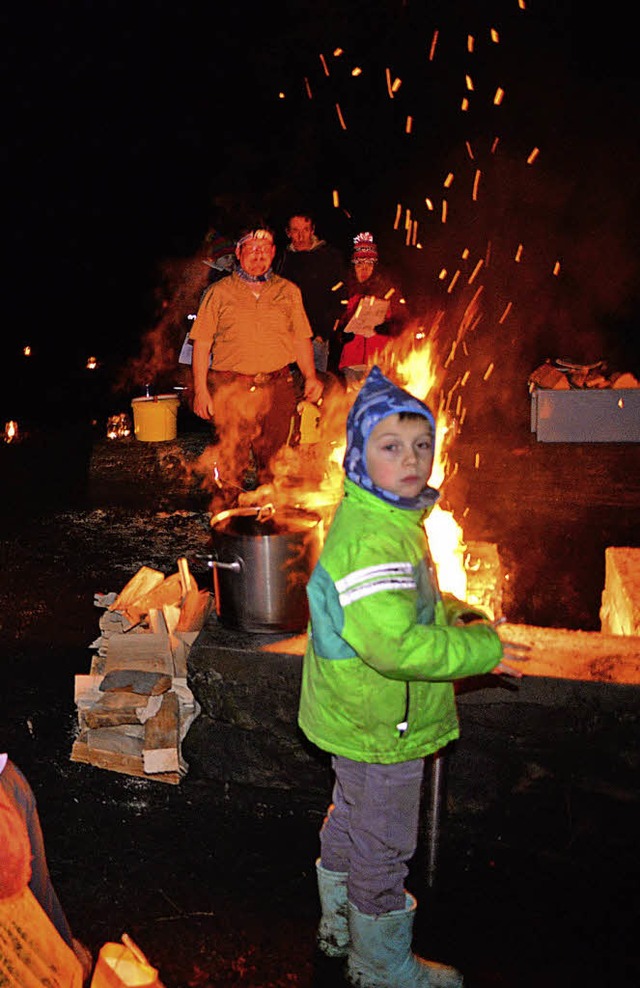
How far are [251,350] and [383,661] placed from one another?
4.44 meters

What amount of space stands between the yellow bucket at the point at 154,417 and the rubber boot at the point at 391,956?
349 inches

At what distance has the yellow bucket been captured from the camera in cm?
1141

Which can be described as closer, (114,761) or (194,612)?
(114,761)

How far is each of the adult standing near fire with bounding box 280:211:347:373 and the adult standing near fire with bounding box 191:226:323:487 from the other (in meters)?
2.10

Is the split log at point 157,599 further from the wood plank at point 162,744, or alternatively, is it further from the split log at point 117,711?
the wood plank at point 162,744

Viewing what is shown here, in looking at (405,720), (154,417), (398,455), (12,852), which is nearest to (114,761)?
(405,720)

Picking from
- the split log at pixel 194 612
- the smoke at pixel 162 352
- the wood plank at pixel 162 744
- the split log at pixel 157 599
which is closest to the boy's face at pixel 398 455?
the wood plank at pixel 162 744

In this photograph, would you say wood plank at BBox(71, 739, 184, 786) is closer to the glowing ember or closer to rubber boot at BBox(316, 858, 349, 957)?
rubber boot at BBox(316, 858, 349, 957)

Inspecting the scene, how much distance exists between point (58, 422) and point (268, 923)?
43.0ft

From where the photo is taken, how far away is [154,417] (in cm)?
1146

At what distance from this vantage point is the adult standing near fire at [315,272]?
356 inches

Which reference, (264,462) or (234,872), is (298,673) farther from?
(264,462)

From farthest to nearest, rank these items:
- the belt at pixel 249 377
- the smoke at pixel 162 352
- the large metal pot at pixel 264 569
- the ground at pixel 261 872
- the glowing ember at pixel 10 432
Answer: the smoke at pixel 162 352 < the glowing ember at pixel 10 432 < the belt at pixel 249 377 < the large metal pot at pixel 264 569 < the ground at pixel 261 872

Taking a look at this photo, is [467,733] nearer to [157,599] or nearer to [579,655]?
[579,655]
